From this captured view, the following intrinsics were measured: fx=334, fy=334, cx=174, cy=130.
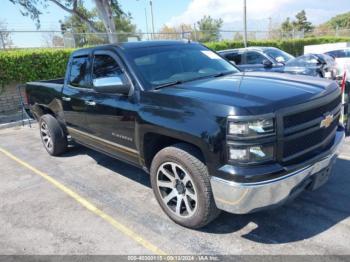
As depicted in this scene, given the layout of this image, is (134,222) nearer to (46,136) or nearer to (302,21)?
(46,136)

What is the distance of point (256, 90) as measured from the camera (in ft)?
10.4

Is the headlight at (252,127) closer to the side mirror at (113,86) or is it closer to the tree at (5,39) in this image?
the side mirror at (113,86)

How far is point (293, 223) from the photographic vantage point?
3.47m

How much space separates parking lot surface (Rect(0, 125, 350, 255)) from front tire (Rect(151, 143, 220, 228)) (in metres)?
0.18

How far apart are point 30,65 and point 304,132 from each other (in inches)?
433

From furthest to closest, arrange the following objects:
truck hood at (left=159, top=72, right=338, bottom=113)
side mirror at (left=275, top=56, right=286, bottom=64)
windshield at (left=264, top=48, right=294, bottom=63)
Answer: windshield at (left=264, top=48, right=294, bottom=63), side mirror at (left=275, top=56, right=286, bottom=64), truck hood at (left=159, top=72, right=338, bottom=113)

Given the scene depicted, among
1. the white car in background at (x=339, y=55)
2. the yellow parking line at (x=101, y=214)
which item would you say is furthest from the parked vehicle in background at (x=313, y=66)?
the yellow parking line at (x=101, y=214)

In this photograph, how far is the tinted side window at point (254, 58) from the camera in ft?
39.0

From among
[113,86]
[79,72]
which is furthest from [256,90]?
[79,72]

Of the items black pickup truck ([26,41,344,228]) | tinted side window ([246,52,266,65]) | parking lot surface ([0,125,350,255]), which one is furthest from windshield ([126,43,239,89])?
tinted side window ([246,52,266,65])

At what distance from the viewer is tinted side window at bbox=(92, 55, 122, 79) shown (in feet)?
13.7

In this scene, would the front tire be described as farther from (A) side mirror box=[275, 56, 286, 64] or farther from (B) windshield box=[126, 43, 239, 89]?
(A) side mirror box=[275, 56, 286, 64]

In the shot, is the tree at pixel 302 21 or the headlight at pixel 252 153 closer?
the headlight at pixel 252 153

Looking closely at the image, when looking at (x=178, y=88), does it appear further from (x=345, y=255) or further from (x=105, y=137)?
(x=345, y=255)
